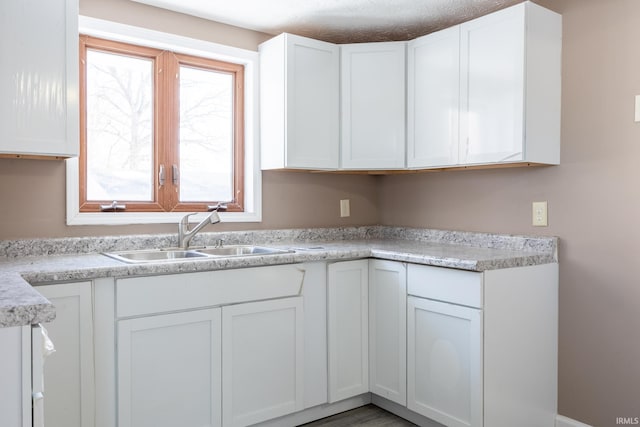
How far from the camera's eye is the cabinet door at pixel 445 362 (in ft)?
7.06

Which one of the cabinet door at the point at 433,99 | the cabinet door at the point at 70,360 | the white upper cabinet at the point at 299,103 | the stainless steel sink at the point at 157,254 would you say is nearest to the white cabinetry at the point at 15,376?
the cabinet door at the point at 70,360

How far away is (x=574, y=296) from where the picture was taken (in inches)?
93.6

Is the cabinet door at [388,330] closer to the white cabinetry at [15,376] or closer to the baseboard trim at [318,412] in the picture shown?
the baseboard trim at [318,412]

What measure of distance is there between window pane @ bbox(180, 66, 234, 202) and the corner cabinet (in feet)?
3.95

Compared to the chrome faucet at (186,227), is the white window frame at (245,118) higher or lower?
higher

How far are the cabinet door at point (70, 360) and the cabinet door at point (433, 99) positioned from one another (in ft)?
5.96

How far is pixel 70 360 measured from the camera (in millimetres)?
1828

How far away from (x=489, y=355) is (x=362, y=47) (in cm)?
182

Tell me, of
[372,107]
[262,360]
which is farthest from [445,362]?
[372,107]

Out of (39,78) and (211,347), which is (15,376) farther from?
(39,78)

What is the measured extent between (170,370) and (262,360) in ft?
1.42

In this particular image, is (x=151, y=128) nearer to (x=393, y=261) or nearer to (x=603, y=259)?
(x=393, y=261)

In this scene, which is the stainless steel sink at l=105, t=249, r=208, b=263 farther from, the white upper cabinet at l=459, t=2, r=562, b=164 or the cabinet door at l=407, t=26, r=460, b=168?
the white upper cabinet at l=459, t=2, r=562, b=164

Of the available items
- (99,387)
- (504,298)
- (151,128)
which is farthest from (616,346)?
(151,128)
